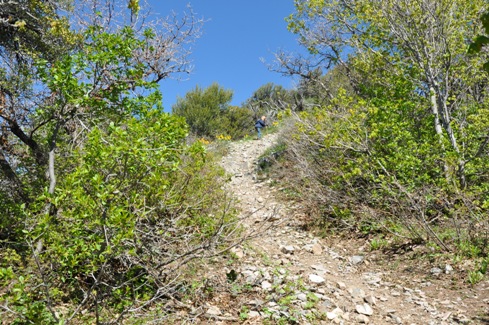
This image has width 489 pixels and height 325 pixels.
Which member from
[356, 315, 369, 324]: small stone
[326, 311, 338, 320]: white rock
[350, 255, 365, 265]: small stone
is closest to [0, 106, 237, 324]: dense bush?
[326, 311, 338, 320]: white rock

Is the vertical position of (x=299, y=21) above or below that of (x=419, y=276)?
above

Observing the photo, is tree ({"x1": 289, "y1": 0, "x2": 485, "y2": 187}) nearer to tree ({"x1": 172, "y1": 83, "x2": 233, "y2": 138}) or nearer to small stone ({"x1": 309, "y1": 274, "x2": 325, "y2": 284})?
small stone ({"x1": 309, "y1": 274, "x2": 325, "y2": 284})

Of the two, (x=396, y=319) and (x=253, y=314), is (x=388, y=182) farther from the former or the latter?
(x=253, y=314)

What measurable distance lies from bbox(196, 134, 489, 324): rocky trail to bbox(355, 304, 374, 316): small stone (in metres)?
0.01

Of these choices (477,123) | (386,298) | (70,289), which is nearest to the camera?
(70,289)

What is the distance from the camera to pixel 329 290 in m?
4.72

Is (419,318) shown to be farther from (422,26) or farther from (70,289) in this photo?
(422,26)

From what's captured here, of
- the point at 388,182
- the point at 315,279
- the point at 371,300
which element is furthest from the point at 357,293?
the point at 388,182

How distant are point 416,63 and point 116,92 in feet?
20.1

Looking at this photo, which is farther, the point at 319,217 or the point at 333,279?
the point at 319,217

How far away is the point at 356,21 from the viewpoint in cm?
945

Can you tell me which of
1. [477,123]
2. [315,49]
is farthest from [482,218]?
[315,49]

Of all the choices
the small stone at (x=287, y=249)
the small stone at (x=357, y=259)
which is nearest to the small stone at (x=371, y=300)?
the small stone at (x=357, y=259)

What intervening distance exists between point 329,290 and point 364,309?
52cm
